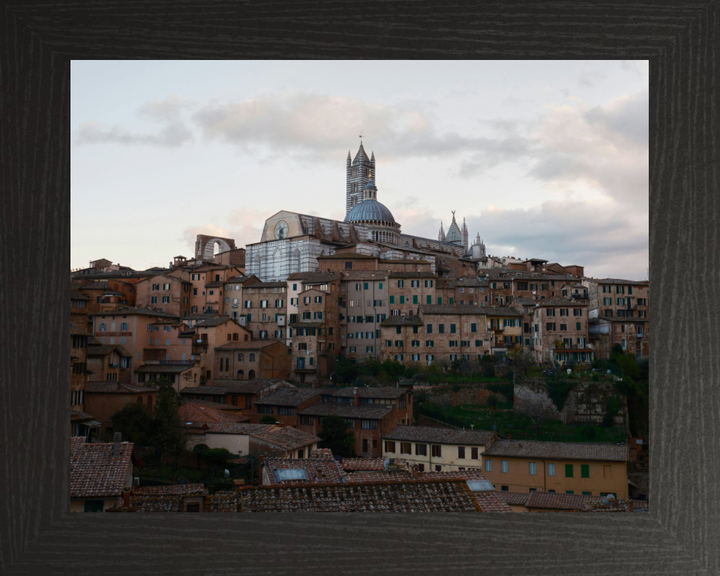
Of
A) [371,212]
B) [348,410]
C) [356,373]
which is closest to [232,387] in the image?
[348,410]

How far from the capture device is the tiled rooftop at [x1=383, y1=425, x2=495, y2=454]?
26.6ft

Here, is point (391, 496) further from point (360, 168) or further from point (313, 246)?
point (313, 246)

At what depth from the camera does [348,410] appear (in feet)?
38.1

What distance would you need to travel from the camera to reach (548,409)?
48.7ft

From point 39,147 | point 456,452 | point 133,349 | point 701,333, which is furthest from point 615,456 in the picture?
point 133,349

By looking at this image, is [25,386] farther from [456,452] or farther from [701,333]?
[456,452]

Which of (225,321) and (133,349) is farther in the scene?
(225,321)

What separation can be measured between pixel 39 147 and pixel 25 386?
397 mm

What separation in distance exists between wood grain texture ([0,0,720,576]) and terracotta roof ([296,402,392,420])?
981cm

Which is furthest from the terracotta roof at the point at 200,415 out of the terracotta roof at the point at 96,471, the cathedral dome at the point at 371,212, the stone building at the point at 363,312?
the cathedral dome at the point at 371,212

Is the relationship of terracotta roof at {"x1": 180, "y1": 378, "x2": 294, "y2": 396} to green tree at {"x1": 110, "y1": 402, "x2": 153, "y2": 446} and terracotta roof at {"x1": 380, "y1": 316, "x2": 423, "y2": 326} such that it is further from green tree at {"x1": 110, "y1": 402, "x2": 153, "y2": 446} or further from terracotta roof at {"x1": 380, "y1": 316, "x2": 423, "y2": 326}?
green tree at {"x1": 110, "y1": 402, "x2": 153, "y2": 446}

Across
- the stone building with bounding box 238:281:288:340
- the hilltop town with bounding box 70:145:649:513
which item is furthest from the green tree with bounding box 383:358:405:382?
the stone building with bounding box 238:281:288:340

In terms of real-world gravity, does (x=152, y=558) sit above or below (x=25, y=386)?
below

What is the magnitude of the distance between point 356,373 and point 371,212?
1442 cm
